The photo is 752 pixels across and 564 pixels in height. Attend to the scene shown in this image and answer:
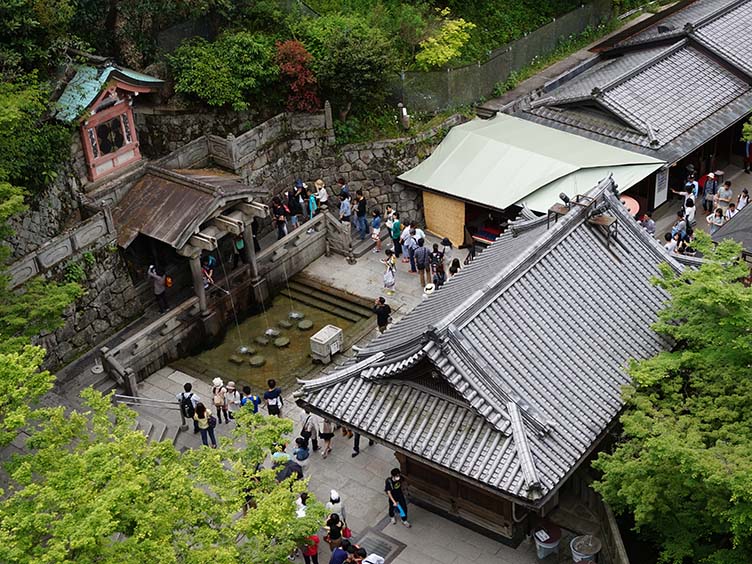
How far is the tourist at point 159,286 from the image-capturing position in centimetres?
4078

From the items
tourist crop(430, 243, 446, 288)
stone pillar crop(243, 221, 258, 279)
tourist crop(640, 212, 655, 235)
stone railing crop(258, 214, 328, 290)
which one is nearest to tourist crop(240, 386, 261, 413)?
stone pillar crop(243, 221, 258, 279)

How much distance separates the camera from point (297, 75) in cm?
4528

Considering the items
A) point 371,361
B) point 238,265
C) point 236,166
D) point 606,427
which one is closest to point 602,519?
point 606,427

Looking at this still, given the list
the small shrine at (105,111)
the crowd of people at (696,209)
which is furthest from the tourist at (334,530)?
the small shrine at (105,111)

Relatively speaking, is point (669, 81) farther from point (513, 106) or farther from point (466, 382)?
point (466, 382)

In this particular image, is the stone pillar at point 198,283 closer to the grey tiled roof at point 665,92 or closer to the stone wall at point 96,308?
the stone wall at point 96,308

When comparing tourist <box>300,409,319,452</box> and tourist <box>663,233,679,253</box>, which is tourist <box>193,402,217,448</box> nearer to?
tourist <box>300,409,319,452</box>

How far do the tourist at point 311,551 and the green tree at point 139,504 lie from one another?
429 cm

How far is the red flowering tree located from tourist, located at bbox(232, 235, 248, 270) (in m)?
6.74

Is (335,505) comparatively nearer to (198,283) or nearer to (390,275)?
(198,283)

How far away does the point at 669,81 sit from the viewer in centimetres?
4634

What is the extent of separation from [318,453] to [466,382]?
8.07m

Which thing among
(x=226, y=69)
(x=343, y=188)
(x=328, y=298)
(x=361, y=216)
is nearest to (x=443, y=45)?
(x=343, y=188)

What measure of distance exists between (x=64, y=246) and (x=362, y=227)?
42.9 feet
